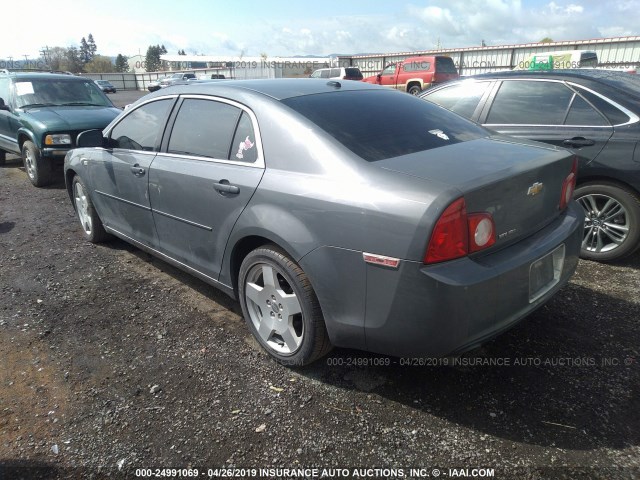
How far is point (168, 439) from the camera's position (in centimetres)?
231

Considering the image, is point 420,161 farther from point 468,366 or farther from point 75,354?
point 75,354

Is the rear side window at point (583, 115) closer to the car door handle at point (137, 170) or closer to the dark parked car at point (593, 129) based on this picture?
the dark parked car at point (593, 129)

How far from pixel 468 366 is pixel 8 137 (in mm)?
9044

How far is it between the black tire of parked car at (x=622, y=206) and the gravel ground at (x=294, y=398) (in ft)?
1.22

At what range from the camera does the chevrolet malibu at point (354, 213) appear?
6.94 ft

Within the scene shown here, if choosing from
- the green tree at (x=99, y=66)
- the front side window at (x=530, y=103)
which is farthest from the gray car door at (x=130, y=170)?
the green tree at (x=99, y=66)

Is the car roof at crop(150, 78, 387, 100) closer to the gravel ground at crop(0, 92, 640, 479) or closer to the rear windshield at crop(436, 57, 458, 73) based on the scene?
the gravel ground at crop(0, 92, 640, 479)

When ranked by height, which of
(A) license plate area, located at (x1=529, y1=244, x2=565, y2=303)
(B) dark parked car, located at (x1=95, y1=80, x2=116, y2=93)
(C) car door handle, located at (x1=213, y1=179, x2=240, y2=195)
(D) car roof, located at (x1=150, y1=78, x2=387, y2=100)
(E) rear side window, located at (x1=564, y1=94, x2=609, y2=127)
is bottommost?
(A) license plate area, located at (x1=529, y1=244, x2=565, y2=303)

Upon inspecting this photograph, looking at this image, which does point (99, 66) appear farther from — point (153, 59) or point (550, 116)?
point (550, 116)

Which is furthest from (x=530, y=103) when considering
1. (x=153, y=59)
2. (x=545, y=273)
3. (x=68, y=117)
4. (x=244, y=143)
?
(x=153, y=59)

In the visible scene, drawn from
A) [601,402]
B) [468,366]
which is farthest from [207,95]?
[601,402]

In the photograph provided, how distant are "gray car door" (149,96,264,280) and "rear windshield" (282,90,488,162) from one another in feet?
1.38

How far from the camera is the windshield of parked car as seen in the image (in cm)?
812

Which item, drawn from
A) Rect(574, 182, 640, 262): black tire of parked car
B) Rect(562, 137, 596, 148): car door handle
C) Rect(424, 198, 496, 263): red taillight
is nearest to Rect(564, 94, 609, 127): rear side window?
Rect(562, 137, 596, 148): car door handle
